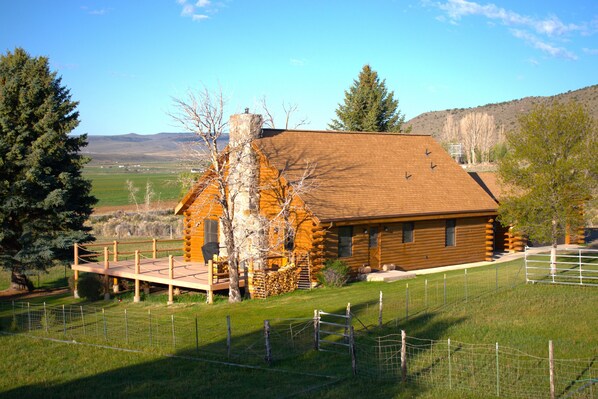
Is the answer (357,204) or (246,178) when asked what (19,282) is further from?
(357,204)

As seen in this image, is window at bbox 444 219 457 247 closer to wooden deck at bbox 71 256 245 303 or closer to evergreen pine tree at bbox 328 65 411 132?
wooden deck at bbox 71 256 245 303

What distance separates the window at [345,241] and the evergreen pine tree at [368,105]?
28739mm

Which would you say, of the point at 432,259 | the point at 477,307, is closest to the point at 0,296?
the point at 432,259

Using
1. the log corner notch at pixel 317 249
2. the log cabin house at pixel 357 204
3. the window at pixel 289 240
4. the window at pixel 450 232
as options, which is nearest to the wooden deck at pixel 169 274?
the log cabin house at pixel 357 204

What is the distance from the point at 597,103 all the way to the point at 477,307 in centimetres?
10318

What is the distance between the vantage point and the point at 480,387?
43.0 ft

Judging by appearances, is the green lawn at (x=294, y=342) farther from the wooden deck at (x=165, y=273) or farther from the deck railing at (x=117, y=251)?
the deck railing at (x=117, y=251)

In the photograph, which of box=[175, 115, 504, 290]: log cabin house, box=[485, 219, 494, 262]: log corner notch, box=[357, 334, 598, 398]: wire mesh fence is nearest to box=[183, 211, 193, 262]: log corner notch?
box=[175, 115, 504, 290]: log cabin house

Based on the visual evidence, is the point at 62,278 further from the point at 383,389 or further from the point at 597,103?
the point at 597,103

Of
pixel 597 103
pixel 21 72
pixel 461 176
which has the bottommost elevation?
pixel 461 176

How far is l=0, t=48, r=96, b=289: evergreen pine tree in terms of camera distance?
30375mm

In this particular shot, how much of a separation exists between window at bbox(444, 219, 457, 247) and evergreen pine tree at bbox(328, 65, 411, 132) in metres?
24.8

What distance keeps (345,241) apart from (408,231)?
3.72 m

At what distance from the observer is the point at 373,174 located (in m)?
31.2
